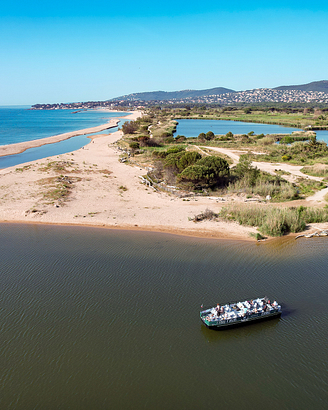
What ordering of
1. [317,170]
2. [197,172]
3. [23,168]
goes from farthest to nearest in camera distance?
[23,168] → [317,170] → [197,172]

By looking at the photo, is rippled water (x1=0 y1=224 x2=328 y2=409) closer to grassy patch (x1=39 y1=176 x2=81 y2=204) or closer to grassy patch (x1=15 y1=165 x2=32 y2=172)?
grassy patch (x1=39 y1=176 x2=81 y2=204)

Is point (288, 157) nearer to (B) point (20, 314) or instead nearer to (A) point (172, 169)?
(A) point (172, 169)

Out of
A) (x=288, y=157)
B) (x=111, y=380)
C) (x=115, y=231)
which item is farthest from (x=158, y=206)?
(x=288, y=157)

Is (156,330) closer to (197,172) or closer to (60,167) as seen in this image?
(197,172)

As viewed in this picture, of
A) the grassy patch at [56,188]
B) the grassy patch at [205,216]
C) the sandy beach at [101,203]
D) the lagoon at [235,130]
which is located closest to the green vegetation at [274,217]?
the grassy patch at [205,216]

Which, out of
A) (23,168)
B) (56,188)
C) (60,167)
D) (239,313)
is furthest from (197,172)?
(23,168)

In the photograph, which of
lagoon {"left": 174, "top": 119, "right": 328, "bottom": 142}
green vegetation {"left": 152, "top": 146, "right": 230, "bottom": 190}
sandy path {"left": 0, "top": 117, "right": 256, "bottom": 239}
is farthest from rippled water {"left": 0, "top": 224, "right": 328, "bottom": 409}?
lagoon {"left": 174, "top": 119, "right": 328, "bottom": 142}
